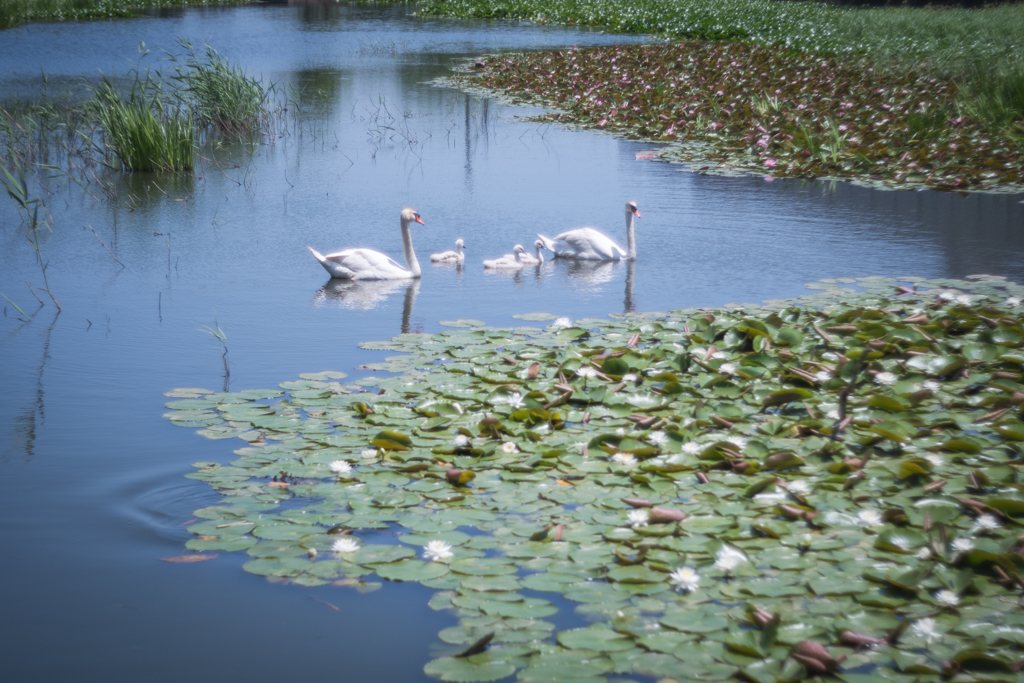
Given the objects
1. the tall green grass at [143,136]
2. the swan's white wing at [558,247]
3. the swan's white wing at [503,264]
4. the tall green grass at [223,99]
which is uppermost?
the tall green grass at [223,99]

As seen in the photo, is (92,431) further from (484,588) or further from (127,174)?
(127,174)

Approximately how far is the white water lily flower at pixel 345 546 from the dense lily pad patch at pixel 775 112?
8.55m

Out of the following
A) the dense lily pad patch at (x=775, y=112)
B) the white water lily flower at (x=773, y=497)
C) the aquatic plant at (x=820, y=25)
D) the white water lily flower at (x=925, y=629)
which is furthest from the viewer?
the aquatic plant at (x=820, y=25)

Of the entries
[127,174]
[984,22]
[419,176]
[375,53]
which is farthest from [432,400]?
[375,53]

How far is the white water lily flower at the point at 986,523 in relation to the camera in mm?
3174

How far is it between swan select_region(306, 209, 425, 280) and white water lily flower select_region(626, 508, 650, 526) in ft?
13.2

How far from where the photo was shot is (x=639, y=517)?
3.35 m

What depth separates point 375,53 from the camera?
80.4 ft

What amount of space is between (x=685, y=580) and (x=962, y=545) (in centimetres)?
94

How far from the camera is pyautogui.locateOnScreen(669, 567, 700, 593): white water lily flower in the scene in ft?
9.70

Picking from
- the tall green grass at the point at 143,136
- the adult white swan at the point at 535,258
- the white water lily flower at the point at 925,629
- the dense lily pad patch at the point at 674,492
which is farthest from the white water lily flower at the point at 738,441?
the tall green grass at the point at 143,136

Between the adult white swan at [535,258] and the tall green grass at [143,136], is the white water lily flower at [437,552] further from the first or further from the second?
the tall green grass at [143,136]

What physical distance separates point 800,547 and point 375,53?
23379 millimetres

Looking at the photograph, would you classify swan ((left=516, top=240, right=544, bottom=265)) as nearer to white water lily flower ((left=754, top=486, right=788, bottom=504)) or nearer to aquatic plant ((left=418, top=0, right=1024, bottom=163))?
white water lily flower ((left=754, top=486, right=788, bottom=504))
